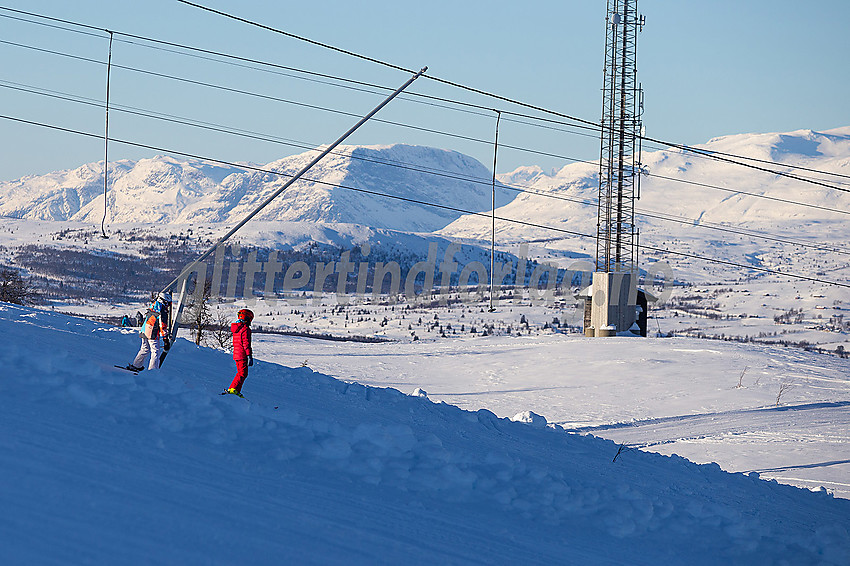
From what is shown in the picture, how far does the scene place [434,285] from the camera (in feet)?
581

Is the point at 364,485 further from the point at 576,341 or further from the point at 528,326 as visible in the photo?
the point at 528,326

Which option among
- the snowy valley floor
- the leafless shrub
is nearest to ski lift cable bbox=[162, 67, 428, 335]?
the snowy valley floor

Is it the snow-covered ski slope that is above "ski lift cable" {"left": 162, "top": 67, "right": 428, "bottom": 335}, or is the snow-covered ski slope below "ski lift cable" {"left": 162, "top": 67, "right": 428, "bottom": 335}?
below

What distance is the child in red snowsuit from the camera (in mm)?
10508

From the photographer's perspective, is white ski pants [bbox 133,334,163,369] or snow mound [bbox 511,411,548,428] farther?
snow mound [bbox 511,411,548,428]

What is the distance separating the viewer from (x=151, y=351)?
35.4 ft

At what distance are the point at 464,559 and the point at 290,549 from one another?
1.55 m

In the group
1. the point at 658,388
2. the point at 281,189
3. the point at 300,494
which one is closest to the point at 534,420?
the point at 281,189

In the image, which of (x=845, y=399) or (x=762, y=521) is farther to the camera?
(x=845, y=399)

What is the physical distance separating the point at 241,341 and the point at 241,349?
117 mm

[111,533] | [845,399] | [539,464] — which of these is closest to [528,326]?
[845,399]

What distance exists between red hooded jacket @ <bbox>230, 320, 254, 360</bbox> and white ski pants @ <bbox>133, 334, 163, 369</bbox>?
1062mm

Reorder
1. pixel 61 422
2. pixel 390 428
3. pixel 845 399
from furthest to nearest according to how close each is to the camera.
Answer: pixel 845 399 → pixel 390 428 → pixel 61 422

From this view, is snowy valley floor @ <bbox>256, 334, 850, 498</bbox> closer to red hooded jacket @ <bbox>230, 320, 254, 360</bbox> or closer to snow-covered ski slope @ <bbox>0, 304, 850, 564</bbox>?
snow-covered ski slope @ <bbox>0, 304, 850, 564</bbox>
